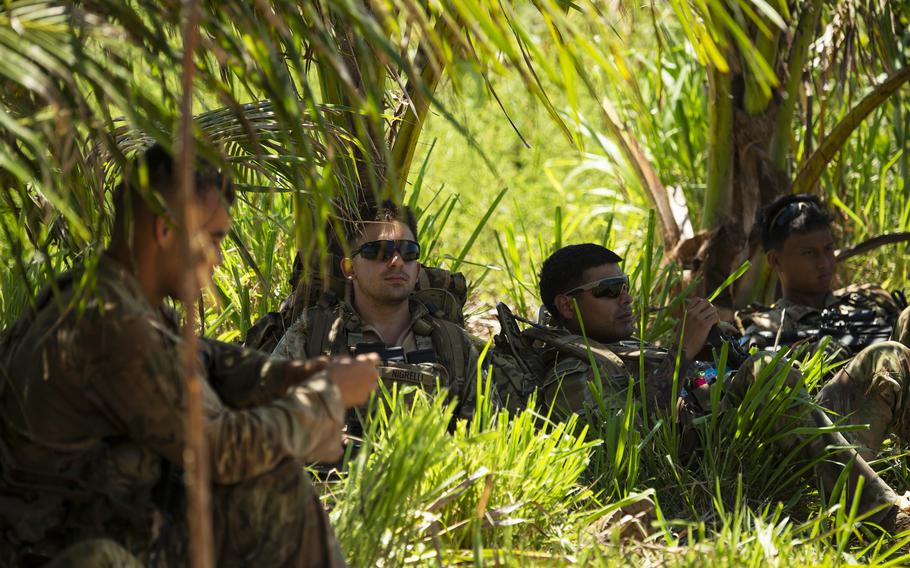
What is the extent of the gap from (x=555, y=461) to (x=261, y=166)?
3.77ft

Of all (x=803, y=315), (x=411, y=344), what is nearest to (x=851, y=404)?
(x=803, y=315)

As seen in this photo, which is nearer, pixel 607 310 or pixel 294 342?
pixel 294 342

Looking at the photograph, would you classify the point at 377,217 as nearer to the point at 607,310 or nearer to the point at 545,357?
the point at 545,357

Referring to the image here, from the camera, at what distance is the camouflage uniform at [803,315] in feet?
16.0

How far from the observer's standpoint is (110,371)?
87.2 inches

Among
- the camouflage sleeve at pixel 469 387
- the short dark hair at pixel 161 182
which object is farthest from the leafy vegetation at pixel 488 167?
the camouflage sleeve at pixel 469 387

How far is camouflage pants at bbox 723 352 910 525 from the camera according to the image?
3.83 meters

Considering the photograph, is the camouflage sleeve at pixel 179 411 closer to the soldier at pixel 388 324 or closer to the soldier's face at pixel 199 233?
the soldier's face at pixel 199 233

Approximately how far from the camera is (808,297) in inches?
203

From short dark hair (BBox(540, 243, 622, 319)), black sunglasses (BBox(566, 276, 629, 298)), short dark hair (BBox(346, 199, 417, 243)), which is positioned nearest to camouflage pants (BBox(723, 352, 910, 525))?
black sunglasses (BBox(566, 276, 629, 298))

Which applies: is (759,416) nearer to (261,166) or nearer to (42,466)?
(261,166)

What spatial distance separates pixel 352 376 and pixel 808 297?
10.7ft

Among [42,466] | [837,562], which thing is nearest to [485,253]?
[837,562]

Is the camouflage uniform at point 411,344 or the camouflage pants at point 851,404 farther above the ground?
the camouflage uniform at point 411,344
